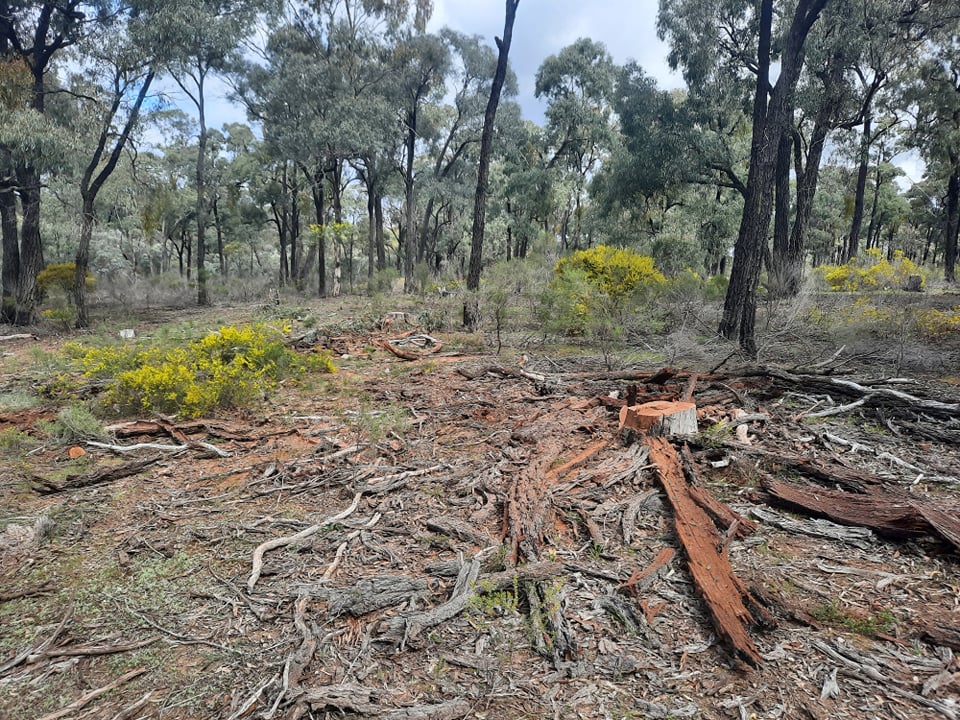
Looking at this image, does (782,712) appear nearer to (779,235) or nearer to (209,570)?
(209,570)

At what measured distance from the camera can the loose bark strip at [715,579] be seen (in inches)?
87.0

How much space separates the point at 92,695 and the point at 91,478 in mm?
2462

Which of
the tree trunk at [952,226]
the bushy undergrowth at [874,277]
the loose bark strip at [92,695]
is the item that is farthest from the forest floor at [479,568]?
the tree trunk at [952,226]

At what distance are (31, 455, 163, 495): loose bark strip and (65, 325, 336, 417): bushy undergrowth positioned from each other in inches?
44.6

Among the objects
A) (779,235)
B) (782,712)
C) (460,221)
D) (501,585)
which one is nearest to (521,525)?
(501,585)

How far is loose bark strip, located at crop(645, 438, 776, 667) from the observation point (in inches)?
87.0

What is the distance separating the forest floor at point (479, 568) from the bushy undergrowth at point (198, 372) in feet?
1.32

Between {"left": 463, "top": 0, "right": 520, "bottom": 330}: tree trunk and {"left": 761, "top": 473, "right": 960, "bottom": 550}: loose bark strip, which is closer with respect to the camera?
{"left": 761, "top": 473, "right": 960, "bottom": 550}: loose bark strip

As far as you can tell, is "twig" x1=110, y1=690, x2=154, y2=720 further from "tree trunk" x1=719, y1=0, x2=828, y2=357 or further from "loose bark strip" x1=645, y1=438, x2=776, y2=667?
"tree trunk" x1=719, y1=0, x2=828, y2=357

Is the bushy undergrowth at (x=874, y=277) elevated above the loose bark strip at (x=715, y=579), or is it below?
above

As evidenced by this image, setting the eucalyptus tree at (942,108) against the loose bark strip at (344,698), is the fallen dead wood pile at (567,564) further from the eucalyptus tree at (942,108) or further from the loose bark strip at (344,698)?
the eucalyptus tree at (942,108)

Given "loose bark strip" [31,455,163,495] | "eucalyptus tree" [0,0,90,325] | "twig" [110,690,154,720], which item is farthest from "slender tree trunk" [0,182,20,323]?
"twig" [110,690,154,720]

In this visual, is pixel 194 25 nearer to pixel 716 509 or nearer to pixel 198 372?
pixel 198 372

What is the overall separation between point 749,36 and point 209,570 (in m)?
14.9
